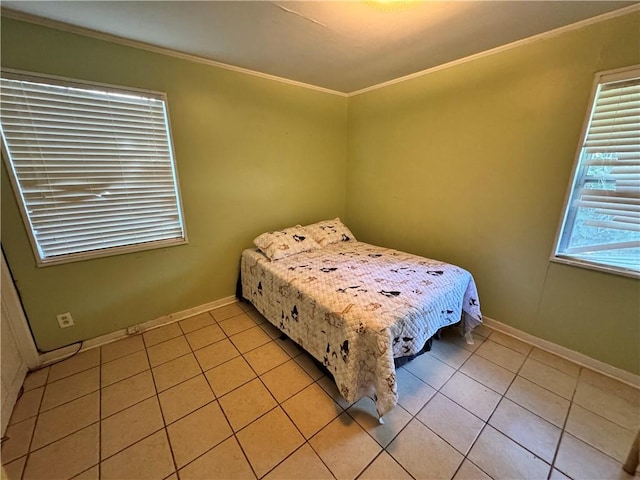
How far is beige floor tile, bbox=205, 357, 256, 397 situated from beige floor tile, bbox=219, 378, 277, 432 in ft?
0.16

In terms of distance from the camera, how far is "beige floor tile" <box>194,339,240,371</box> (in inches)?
75.2

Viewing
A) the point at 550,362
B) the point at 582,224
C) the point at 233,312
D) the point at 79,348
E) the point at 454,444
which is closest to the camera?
the point at 454,444

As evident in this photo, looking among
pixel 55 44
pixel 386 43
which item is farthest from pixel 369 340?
pixel 55 44

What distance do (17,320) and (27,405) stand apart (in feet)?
1.80

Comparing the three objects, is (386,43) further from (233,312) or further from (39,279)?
(39,279)

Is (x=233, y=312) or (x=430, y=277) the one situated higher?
(x=430, y=277)

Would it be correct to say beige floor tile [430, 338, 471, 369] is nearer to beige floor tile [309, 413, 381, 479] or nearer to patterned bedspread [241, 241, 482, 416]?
patterned bedspread [241, 241, 482, 416]

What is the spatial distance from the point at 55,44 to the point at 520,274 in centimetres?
359

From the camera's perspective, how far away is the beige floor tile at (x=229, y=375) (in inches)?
66.9

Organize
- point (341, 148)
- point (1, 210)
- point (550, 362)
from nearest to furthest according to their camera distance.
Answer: point (1, 210), point (550, 362), point (341, 148)

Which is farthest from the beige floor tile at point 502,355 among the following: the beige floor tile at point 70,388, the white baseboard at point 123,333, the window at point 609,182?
the beige floor tile at point 70,388

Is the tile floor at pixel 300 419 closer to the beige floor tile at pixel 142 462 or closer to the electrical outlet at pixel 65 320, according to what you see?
the beige floor tile at pixel 142 462

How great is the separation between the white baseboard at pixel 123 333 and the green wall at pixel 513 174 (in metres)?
2.14

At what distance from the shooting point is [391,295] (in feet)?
5.55
